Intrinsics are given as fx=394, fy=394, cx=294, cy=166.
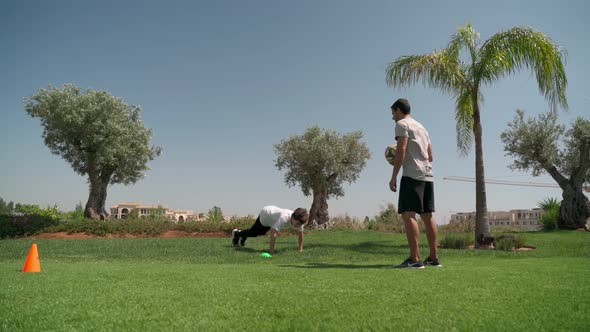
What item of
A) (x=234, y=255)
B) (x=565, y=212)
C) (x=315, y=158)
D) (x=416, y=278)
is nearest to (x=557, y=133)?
(x=565, y=212)

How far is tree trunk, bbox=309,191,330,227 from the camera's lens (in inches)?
1110

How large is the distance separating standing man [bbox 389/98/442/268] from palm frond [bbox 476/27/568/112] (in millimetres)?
8233

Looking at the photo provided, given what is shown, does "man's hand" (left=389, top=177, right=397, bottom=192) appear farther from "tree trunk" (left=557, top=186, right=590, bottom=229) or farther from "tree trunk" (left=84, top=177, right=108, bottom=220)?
"tree trunk" (left=84, top=177, right=108, bottom=220)

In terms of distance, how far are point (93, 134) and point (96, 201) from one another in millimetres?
4739

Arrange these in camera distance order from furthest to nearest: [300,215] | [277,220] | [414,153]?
[277,220], [300,215], [414,153]

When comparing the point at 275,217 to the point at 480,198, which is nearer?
the point at 275,217

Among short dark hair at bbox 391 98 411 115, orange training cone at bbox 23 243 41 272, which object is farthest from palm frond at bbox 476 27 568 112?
orange training cone at bbox 23 243 41 272

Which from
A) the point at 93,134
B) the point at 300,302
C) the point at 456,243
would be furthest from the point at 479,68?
the point at 93,134

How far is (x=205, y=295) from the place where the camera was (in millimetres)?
3229

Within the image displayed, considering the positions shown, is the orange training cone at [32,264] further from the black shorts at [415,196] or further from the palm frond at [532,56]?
the palm frond at [532,56]

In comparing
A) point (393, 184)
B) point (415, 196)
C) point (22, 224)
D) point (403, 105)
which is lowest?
point (22, 224)

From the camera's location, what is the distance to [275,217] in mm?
10164

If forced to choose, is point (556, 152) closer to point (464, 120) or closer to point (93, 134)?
point (464, 120)

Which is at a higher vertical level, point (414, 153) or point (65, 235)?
point (414, 153)
